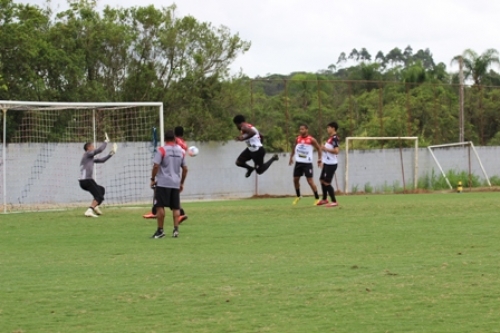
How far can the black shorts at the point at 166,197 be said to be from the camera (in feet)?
45.3

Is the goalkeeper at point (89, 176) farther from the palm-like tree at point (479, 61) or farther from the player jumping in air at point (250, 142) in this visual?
the palm-like tree at point (479, 61)

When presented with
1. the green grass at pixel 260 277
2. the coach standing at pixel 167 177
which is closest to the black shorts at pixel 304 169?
the green grass at pixel 260 277

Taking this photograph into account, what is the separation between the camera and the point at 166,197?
13.9 m

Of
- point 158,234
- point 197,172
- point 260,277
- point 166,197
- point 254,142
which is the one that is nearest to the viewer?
point 260,277

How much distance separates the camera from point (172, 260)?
11.2 meters

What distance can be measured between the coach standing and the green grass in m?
0.50

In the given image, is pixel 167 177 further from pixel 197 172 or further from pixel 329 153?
pixel 197 172

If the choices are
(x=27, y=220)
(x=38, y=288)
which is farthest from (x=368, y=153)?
(x=38, y=288)

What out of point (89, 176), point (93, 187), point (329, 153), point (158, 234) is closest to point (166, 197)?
point (158, 234)

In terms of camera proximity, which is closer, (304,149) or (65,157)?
(304,149)

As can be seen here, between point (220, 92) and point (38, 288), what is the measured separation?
2504 centimetres

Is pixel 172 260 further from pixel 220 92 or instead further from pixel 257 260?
pixel 220 92

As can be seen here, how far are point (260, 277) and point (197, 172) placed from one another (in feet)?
75.5

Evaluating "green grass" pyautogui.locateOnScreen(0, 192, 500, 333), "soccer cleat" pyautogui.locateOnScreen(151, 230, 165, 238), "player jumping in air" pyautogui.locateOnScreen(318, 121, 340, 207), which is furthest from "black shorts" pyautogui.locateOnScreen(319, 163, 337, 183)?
"soccer cleat" pyautogui.locateOnScreen(151, 230, 165, 238)
